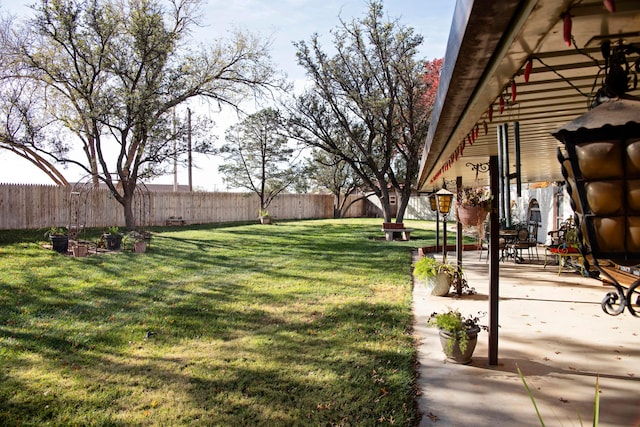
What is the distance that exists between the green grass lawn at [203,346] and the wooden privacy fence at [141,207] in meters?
5.38

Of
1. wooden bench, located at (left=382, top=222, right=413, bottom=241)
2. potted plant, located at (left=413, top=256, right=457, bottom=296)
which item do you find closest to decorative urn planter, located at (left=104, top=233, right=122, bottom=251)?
potted plant, located at (left=413, top=256, right=457, bottom=296)

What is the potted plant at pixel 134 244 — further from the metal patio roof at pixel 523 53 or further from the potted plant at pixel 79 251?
the metal patio roof at pixel 523 53

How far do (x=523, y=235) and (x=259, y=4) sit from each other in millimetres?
7863

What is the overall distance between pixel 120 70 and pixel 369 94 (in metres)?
7.65

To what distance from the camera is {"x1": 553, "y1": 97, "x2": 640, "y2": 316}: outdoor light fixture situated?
4.10 ft

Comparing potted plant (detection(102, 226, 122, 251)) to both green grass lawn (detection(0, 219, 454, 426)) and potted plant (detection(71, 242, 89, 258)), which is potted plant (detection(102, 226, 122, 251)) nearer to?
potted plant (detection(71, 242, 89, 258))

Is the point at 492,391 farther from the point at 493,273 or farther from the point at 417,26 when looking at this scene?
the point at 417,26

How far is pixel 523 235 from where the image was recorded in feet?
34.8

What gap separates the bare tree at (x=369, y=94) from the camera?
13.6 m

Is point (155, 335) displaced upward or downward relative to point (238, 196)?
downward

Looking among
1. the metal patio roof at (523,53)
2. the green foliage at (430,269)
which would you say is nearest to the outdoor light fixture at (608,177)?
the metal patio roof at (523,53)

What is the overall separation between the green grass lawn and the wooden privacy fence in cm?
538

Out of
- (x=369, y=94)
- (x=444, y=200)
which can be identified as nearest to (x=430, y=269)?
(x=444, y=200)

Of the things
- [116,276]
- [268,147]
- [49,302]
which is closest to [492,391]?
[49,302]
